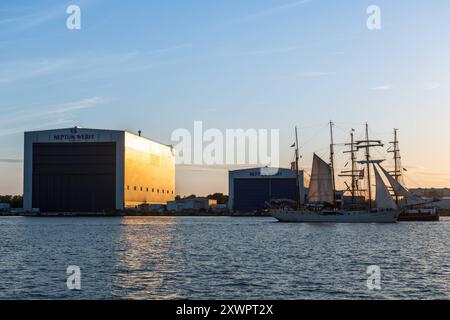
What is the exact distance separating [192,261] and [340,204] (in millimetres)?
133989

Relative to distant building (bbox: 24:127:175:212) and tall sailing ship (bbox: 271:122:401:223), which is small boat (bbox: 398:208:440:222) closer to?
tall sailing ship (bbox: 271:122:401:223)

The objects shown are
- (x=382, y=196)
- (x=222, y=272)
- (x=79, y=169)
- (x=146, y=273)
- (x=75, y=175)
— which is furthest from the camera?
(x=75, y=175)

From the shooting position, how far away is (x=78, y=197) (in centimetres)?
18525

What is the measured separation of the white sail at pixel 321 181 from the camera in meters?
139

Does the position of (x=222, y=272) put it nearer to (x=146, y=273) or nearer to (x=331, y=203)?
(x=146, y=273)

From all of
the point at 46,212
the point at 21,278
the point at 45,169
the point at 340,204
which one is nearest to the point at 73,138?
the point at 45,169

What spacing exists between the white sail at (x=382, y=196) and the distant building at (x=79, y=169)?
2898 inches

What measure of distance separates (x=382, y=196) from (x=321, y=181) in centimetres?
1385

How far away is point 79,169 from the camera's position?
7136 inches

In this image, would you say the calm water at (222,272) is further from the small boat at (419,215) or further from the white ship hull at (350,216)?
the small boat at (419,215)

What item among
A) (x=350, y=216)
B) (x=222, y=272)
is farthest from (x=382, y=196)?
(x=222, y=272)

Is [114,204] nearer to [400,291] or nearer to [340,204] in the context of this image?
[340,204]

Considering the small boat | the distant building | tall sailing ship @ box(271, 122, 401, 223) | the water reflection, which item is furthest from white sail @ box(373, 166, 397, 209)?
the water reflection

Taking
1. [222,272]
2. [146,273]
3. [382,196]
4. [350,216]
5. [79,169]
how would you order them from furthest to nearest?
1. [79,169]
2. [350,216]
3. [382,196]
4. [222,272]
5. [146,273]
